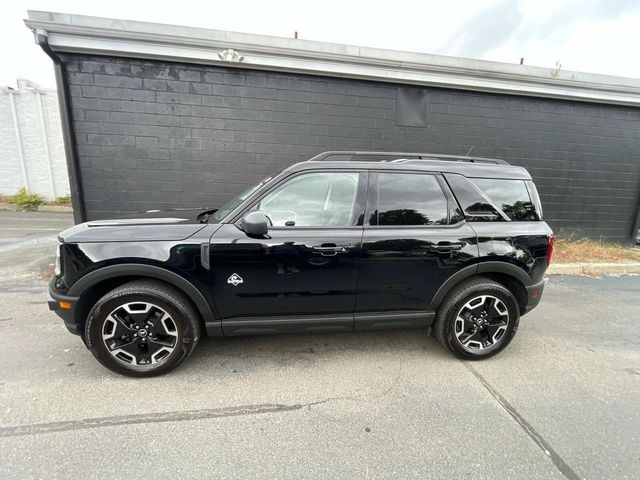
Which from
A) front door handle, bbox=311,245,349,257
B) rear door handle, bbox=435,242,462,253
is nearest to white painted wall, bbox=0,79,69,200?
front door handle, bbox=311,245,349,257

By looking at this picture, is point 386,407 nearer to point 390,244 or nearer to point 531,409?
point 531,409

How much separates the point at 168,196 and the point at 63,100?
2190 mm

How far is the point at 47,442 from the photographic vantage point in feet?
6.13

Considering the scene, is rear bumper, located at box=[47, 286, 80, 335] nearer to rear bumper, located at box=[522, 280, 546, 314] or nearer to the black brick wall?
the black brick wall

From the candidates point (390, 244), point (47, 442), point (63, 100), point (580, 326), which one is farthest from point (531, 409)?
point (63, 100)

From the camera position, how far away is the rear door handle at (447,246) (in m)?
2.66

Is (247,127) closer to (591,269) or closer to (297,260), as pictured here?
(297,260)

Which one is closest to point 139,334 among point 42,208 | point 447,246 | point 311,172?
point 311,172

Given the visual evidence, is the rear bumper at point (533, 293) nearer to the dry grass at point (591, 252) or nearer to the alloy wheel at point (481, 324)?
the alloy wheel at point (481, 324)

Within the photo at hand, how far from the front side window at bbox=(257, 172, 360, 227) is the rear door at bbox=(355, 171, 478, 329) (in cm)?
20

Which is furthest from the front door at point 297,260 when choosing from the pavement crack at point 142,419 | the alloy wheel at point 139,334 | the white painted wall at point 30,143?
the white painted wall at point 30,143

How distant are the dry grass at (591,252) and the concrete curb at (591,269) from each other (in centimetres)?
22

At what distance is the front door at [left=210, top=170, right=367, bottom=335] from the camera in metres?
2.45

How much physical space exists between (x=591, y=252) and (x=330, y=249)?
7250mm
